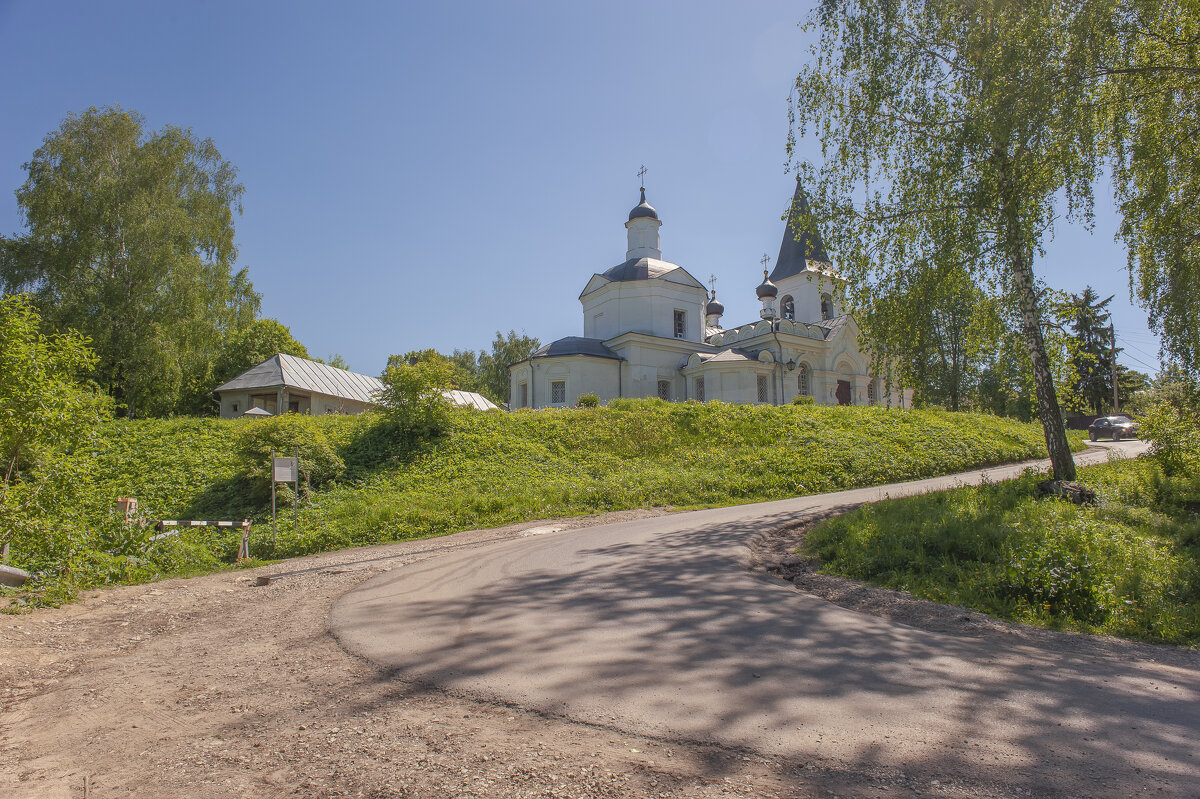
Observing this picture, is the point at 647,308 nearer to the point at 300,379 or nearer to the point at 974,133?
the point at 300,379

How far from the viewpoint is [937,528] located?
27.5 feet

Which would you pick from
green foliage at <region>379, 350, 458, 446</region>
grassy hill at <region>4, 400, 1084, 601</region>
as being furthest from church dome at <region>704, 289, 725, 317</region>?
green foliage at <region>379, 350, 458, 446</region>

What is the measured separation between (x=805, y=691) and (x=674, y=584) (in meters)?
2.90

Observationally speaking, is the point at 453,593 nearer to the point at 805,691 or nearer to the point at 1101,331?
the point at 805,691

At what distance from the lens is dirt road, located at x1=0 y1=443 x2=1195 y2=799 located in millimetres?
2918

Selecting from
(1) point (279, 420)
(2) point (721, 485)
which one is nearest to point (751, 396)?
(2) point (721, 485)

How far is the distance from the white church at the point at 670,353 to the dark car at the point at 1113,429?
9.83 m

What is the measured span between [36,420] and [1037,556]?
11.1 meters

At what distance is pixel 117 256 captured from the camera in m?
25.0

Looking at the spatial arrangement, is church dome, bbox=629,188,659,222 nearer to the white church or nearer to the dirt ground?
the white church

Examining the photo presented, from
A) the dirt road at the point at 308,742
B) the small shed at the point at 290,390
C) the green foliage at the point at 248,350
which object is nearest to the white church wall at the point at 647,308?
the small shed at the point at 290,390

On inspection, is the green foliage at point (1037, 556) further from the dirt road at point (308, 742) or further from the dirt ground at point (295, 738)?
the dirt road at point (308, 742)

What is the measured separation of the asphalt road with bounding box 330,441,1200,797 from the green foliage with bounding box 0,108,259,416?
23870mm

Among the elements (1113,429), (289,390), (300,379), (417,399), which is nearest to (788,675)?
(417,399)
